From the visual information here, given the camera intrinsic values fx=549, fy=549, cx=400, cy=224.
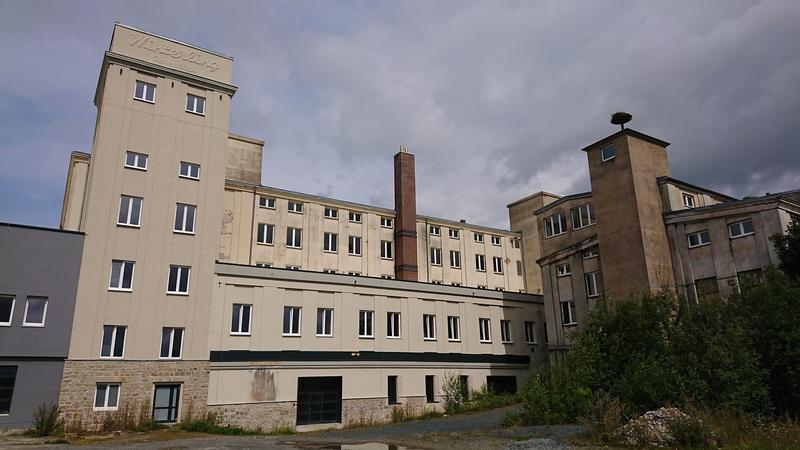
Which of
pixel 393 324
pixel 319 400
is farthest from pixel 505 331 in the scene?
pixel 319 400

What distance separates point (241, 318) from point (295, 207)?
605 inches

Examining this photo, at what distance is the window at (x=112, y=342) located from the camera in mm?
25125

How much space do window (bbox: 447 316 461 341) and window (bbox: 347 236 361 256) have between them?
11.6 m

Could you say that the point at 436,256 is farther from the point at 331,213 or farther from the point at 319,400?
the point at 319,400

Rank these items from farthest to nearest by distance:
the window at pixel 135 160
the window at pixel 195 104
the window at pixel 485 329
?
the window at pixel 485 329
the window at pixel 195 104
the window at pixel 135 160

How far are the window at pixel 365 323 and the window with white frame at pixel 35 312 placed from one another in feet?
51.1

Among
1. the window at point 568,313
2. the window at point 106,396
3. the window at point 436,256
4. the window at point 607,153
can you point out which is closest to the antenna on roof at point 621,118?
the window at point 607,153

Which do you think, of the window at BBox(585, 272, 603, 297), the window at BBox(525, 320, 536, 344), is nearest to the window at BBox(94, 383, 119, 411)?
the window at BBox(585, 272, 603, 297)

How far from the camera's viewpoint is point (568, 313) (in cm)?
3416

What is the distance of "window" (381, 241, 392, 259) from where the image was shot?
150 ft

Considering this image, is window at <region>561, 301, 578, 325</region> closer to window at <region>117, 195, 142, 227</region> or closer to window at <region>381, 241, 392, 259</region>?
window at <region>381, 241, 392, 259</region>

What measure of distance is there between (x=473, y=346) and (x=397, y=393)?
6641 millimetres

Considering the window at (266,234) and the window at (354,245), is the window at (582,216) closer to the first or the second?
the window at (354,245)

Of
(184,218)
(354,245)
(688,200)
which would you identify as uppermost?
(354,245)
